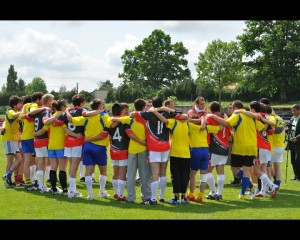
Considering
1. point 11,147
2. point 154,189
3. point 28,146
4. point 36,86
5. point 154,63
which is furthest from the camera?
point 36,86

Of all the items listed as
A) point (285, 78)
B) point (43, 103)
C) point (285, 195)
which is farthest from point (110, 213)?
point (285, 78)

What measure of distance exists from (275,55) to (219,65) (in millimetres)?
19463

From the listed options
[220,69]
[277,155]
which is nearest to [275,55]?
[220,69]

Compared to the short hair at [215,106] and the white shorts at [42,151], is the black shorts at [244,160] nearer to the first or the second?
the short hair at [215,106]

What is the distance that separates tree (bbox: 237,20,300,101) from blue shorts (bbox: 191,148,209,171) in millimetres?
54450

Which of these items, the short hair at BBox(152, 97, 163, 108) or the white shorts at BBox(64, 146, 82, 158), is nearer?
the short hair at BBox(152, 97, 163, 108)

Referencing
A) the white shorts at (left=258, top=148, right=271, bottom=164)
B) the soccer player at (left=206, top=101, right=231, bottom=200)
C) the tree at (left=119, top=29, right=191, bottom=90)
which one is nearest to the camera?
the soccer player at (left=206, top=101, right=231, bottom=200)

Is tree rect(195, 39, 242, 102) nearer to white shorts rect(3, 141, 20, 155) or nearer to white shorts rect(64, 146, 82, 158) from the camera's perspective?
white shorts rect(3, 141, 20, 155)

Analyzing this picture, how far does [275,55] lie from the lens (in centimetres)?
6412

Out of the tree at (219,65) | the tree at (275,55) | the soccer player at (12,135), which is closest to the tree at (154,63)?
the tree at (219,65)

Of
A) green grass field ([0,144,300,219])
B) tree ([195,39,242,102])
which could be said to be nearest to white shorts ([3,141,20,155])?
green grass field ([0,144,300,219])

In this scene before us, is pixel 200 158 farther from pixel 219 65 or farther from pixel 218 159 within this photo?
pixel 219 65

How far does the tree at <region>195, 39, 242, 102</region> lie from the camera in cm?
8131

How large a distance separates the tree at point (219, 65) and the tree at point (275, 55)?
48.3 feet
